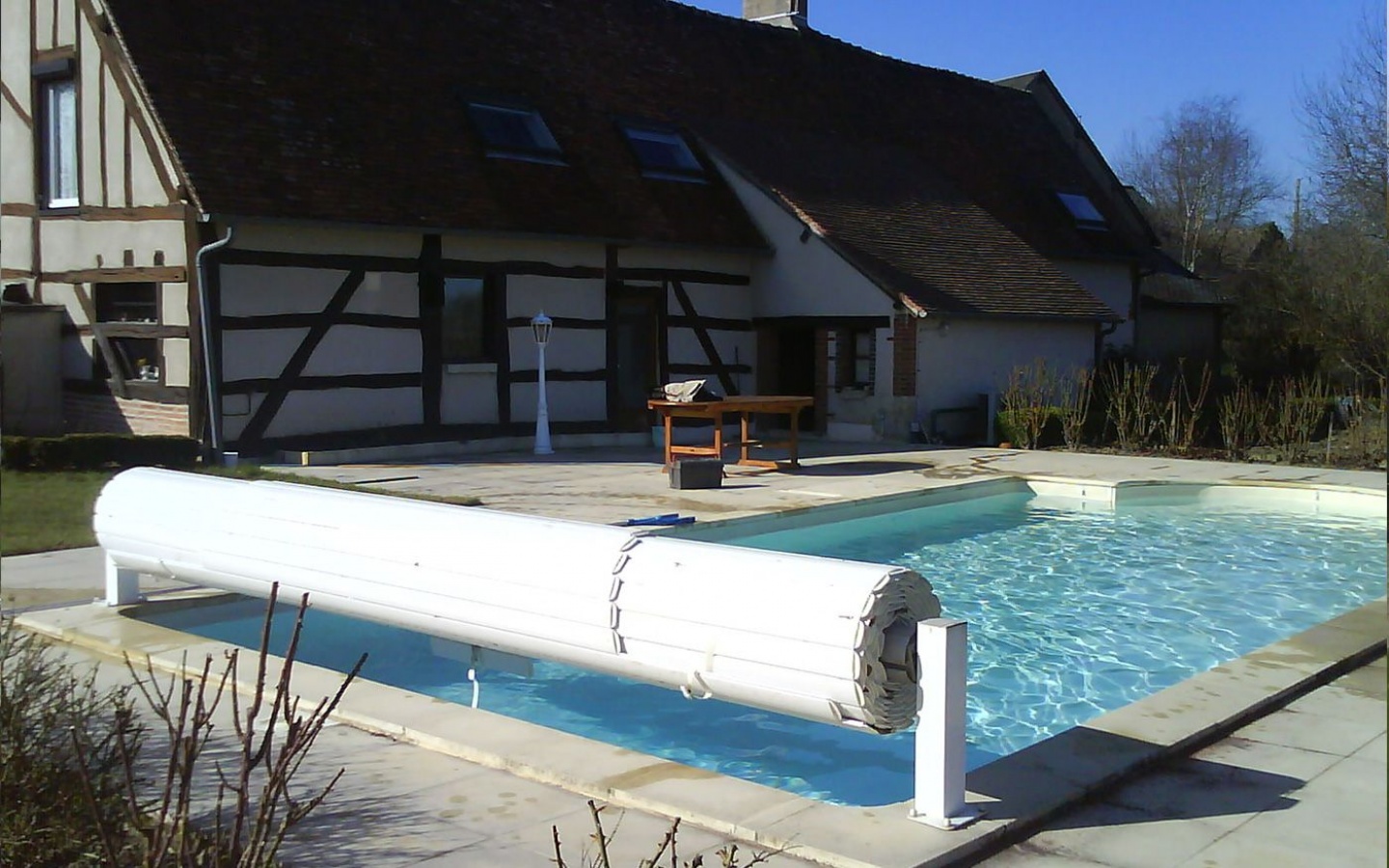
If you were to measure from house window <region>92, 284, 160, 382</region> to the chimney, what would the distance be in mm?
14061

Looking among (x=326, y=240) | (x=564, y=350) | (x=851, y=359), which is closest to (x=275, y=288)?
(x=326, y=240)

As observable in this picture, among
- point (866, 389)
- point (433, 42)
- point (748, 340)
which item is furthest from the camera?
point (748, 340)

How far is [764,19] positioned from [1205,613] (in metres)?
18.4

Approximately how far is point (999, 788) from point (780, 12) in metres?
21.8

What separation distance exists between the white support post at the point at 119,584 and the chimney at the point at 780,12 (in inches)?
764

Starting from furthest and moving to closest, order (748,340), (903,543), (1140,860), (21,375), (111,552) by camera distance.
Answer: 1. (748,340)
2. (21,375)
3. (903,543)
4. (111,552)
5. (1140,860)

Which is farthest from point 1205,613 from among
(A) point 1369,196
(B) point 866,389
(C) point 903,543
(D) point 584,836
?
(A) point 1369,196

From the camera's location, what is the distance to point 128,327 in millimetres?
13594

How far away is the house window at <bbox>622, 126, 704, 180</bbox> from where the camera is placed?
17484 mm

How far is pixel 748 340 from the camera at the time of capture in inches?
730

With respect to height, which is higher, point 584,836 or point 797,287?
point 797,287

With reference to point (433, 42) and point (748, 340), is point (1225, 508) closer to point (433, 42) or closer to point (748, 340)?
point (748, 340)

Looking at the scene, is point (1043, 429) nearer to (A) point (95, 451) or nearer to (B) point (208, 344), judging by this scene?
(B) point (208, 344)

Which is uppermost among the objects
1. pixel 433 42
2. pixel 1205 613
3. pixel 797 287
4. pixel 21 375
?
pixel 433 42
